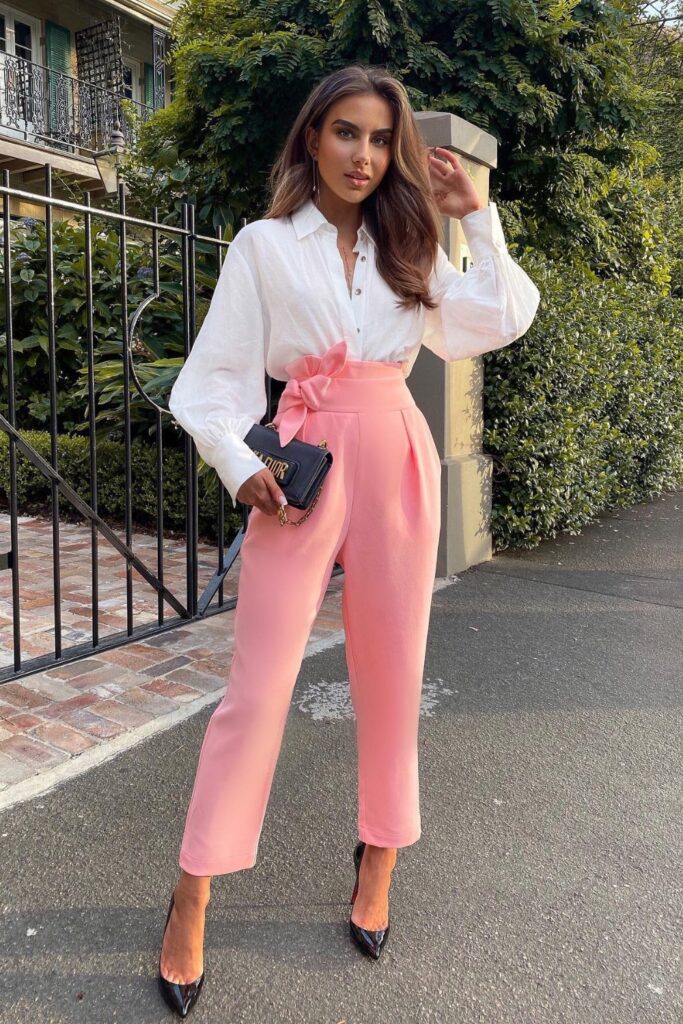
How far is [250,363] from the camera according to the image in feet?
5.73

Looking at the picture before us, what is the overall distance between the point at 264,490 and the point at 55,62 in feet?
58.9

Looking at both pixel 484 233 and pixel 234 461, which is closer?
Answer: pixel 234 461

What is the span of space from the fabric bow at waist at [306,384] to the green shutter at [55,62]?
650 inches

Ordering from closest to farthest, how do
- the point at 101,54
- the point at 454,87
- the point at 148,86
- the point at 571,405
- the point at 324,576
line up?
the point at 324,576, the point at 571,405, the point at 454,87, the point at 101,54, the point at 148,86

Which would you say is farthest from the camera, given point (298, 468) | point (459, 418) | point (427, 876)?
point (459, 418)

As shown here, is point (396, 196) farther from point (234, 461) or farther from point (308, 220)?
point (234, 461)

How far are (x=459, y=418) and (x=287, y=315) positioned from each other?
3477 mm

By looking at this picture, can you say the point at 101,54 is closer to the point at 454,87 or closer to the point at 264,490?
the point at 454,87

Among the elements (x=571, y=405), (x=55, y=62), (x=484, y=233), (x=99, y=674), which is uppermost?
(x=55, y=62)

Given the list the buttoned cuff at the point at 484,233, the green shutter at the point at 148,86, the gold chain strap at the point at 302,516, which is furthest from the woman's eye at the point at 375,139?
the green shutter at the point at 148,86

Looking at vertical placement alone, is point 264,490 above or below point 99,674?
above

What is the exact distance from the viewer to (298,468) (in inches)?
64.9

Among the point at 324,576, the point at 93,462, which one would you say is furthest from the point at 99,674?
the point at 324,576

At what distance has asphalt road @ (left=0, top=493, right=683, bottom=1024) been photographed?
175 cm
